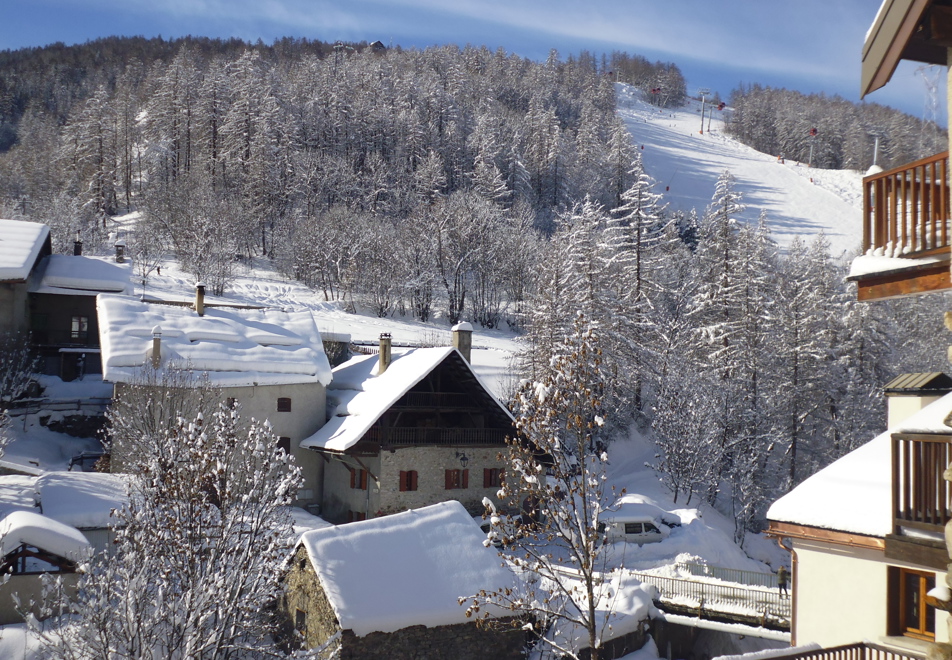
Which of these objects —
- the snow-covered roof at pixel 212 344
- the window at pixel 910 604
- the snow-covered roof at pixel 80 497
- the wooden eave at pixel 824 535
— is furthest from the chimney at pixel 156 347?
the window at pixel 910 604

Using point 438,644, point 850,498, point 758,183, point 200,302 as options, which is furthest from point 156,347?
point 758,183

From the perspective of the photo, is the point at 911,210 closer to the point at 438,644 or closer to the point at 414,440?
the point at 438,644

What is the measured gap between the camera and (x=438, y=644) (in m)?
18.5

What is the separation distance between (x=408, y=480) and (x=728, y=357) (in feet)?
70.1

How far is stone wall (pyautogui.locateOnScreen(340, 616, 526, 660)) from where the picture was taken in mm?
17578

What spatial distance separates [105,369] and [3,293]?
1385cm

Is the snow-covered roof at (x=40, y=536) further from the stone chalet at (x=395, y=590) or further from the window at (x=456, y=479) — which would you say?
the window at (x=456, y=479)

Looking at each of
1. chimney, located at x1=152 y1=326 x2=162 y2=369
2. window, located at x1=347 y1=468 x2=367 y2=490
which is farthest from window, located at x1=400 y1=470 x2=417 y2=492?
chimney, located at x1=152 y1=326 x2=162 y2=369

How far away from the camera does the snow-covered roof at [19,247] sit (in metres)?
38.4

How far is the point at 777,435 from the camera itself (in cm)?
4256

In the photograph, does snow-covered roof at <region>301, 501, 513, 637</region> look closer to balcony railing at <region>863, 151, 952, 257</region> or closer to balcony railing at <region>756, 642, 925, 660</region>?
balcony railing at <region>756, 642, 925, 660</region>

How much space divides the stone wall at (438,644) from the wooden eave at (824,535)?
21.9ft

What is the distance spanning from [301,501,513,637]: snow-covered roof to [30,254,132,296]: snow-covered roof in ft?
98.0

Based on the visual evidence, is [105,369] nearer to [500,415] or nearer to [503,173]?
[500,415]
